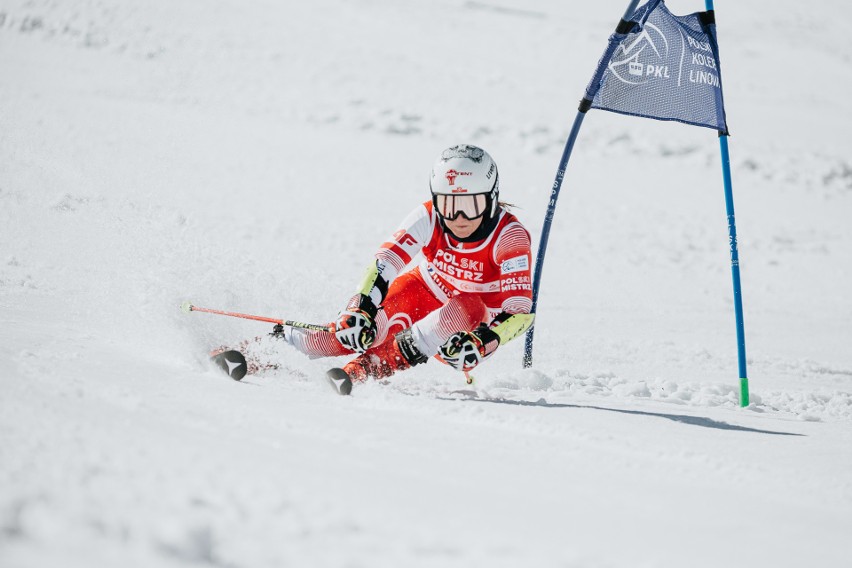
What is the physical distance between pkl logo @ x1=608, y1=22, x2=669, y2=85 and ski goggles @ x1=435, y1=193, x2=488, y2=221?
156 centimetres

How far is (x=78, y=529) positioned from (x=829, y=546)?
201 centimetres

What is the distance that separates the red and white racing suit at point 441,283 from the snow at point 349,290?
35 centimetres

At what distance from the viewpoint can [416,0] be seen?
80.0 ft

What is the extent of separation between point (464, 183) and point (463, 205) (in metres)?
0.14

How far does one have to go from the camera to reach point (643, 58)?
5.48m

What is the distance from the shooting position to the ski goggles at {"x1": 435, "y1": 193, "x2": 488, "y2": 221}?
4.84m

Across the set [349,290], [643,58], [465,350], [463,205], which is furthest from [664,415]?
Result: [349,290]

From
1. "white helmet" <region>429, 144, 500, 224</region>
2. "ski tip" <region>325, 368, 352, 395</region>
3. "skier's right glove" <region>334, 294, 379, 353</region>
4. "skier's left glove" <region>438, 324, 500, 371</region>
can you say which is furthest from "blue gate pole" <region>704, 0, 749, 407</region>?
"ski tip" <region>325, 368, 352, 395</region>

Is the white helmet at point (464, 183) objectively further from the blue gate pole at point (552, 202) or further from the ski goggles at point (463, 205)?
the blue gate pole at point (552, 202)

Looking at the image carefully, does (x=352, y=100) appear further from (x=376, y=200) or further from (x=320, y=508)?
(x=320, y=508)

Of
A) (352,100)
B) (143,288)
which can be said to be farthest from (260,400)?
(352,100)

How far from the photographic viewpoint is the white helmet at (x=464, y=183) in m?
4.79

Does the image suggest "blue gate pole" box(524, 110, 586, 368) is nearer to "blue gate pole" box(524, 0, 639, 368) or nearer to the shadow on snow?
"blue gate pole" box(524, 0, 639, 368)

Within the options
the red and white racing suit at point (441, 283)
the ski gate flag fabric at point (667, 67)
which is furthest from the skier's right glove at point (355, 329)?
the ski gate flag fabric at point (667, 67)
